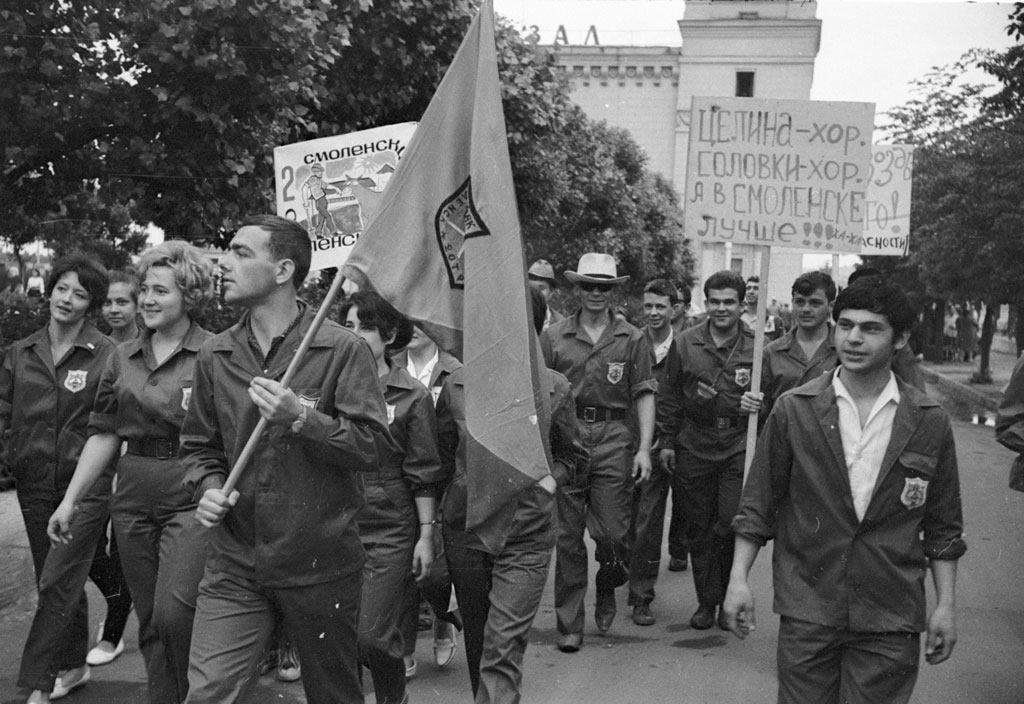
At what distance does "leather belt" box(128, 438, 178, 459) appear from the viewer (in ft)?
15.7

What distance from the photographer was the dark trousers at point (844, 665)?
12.3ft

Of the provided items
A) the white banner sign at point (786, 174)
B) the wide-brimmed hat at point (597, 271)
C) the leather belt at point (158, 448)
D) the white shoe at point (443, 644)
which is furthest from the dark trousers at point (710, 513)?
the leather belt at point (158, 448)

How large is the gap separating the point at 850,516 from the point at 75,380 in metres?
3.48

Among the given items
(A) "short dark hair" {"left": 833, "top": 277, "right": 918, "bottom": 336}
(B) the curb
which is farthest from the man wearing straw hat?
(B) the curb

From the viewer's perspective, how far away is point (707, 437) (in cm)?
720

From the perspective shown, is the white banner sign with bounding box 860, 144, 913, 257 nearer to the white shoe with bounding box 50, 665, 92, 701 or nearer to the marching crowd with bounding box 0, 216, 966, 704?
the marching crowd with bounding box 0, 216, 966, 704

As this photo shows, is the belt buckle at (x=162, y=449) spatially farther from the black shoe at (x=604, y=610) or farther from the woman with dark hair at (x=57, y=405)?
the black shoe at (x=604, y=610)

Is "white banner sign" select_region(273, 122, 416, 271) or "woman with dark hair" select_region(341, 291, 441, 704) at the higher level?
"white banner sign" select_region(273, 122, 416, 271)

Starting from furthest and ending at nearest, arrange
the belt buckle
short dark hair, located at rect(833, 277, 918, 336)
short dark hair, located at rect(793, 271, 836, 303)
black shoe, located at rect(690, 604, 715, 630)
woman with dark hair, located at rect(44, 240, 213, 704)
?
short dark hair, located at rect(793, 271, 836, 303) → black shoe, located at rect(690, 604, 715, 630) → the belt buckle → woman with dark hair, located at rect(44, 240, 213, 704) → short dark hair, located at rect(833, 277, 918, 336)

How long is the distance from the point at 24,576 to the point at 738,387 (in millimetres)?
4573

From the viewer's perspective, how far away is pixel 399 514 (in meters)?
5.13

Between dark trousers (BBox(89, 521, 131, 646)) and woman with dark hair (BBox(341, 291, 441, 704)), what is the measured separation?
56.6 inches

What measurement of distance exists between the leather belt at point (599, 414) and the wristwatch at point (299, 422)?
3457mm

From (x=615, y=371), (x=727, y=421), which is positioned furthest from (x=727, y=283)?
(x=615, y=371)
